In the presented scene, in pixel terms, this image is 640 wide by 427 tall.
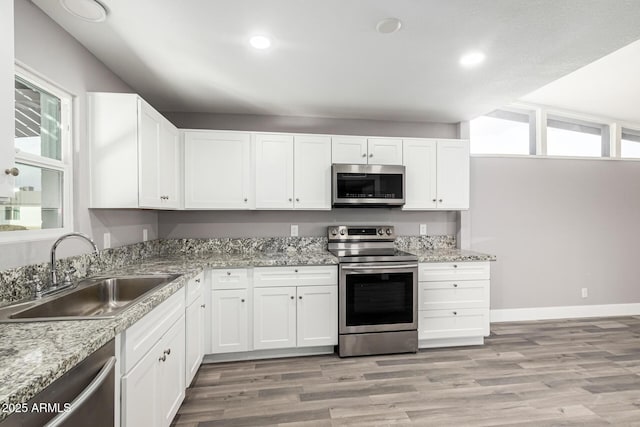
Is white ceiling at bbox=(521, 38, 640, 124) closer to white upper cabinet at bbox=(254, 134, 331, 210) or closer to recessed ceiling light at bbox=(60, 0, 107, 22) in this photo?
white upper cabinet at bbox=(254, 134, 331, 210)

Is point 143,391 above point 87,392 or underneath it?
underneath

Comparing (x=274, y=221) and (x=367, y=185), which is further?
(x=274, y=221)

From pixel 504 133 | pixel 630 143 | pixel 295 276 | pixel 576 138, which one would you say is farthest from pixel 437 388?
pixel 630 143

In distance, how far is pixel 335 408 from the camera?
2.09 m

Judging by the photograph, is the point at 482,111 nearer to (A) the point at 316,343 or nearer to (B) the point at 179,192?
(A) the point at 316,343

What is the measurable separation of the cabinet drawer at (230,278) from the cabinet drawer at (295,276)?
88 millimetres

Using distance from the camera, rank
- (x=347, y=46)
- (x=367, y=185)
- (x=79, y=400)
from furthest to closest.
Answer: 1. (x=367, y=185)
2. (x=347, y=46)
3. (x=79, y=400)

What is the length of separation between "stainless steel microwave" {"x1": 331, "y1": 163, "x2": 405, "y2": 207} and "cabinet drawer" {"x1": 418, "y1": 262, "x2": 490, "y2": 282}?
2.37 ft

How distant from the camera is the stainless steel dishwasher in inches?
31.9

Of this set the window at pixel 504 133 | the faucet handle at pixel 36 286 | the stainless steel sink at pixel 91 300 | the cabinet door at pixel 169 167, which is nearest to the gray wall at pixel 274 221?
the cabinet door at pixel 169 167

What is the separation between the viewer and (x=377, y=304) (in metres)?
2.86

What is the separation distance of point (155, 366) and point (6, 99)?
1321mm

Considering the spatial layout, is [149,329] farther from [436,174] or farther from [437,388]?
[436,174]

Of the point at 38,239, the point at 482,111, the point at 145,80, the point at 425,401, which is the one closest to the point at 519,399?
the point at 425,401
